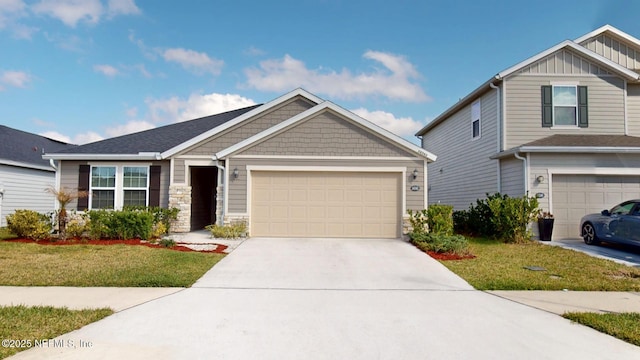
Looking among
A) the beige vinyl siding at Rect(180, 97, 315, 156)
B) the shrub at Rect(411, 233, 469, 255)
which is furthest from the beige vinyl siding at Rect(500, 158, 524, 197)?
the beige vinyl siding at Rect(180, 97, 315, 156)

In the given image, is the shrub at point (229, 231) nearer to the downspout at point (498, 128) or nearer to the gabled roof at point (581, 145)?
the gabled roof at point (581, 145)

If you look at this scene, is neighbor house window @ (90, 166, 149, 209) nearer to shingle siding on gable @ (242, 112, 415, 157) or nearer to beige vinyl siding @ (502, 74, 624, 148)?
shingle siding on gable @ (242, 112, 415, 157)

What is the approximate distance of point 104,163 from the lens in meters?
13.5

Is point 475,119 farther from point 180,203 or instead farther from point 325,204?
point 180,203

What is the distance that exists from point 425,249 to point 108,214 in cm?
928

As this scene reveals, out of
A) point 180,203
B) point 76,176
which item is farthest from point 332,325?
point 76,176

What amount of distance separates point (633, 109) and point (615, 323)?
13.5m

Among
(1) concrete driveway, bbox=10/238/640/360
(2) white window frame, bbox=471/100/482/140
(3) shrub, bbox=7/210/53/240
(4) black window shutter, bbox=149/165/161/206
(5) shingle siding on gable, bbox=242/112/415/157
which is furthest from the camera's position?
(2) white window frame, bbox=471/100/482/140

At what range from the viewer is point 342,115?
1236 cm

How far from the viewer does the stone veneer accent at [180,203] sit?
42.6 ft

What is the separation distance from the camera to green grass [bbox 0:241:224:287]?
6719mm

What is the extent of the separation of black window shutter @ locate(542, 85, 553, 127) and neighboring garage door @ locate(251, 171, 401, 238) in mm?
6291

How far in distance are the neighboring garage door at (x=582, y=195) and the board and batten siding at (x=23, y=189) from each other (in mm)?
21322

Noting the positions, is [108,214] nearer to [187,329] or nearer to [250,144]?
[250,144]
